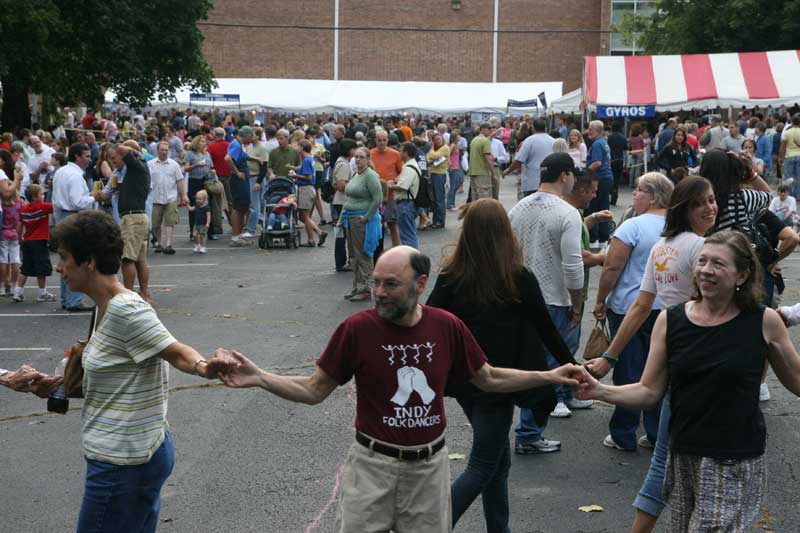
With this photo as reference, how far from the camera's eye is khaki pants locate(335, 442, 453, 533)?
4055mm

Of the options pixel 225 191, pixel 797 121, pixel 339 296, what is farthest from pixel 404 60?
pixel 339 296

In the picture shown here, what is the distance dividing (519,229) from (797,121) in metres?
20.5

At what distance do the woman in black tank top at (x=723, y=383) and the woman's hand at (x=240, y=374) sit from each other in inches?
65.2

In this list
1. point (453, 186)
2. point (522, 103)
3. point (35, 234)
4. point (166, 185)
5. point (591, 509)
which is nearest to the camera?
point (591, 509)

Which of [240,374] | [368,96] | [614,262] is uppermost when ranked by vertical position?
[368,96]

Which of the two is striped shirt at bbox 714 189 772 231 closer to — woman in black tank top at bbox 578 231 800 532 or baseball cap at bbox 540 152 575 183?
baseball cap at bbox 540 152 575 183

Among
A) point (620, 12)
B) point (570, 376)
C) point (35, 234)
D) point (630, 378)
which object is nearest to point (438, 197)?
point (35, 234)

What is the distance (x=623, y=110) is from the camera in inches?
1141

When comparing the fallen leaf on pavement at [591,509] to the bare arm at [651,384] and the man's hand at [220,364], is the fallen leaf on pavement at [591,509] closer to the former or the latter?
the bare arm at [651,384]

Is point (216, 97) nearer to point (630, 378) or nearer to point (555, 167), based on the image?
point (555, 167)

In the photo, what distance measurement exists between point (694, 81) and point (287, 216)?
644 inches

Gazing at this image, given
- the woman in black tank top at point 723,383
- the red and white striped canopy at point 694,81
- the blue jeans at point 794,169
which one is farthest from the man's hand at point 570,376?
the red and white striped canopy at point 694,81

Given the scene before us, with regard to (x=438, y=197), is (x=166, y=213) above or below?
below

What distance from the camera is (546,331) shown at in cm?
531
